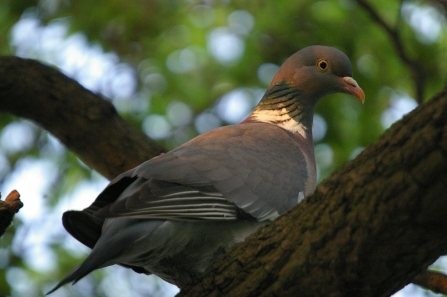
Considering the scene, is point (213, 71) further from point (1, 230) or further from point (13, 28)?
point (1, 230)

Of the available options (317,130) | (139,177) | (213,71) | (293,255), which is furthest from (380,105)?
(293,255)

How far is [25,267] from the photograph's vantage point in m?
5.09

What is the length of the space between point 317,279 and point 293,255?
0.14 m

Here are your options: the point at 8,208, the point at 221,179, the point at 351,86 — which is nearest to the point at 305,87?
the point at 351,86

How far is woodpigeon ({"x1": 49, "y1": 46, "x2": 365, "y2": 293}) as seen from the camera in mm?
2869

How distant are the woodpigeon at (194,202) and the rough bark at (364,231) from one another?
335 mm

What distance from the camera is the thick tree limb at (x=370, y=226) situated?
2021 mm

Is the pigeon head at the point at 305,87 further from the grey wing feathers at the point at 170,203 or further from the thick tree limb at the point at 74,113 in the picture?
the grey wing feathers at the point at 170,203

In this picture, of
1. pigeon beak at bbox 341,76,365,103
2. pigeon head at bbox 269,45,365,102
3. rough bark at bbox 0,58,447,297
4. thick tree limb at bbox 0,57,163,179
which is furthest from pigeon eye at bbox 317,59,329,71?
rough bark at bbox 0,58,447,297

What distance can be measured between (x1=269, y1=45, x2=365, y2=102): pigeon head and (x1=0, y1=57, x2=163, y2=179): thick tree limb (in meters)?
1.17

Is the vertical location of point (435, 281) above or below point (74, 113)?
below

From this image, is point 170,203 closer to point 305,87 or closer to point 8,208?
point 8,208

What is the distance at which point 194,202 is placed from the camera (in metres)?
3.03

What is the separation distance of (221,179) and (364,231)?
124 centimetres
